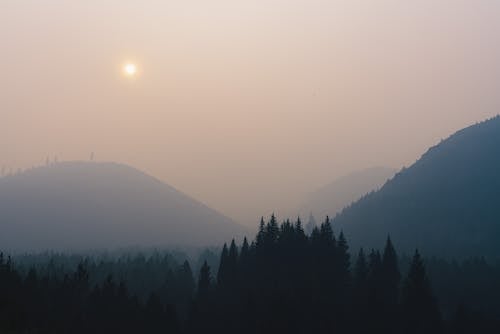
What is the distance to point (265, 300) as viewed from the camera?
84.4 meters

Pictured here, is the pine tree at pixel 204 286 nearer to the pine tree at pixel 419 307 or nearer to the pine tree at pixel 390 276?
the pine tree at pixel 390 276

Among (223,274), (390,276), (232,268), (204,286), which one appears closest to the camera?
(390,276)

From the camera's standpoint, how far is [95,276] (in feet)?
448

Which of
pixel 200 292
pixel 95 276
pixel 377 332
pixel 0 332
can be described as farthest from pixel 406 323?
pixel 95 276

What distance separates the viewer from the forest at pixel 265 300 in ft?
242

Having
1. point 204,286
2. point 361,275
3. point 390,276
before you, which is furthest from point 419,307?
point 204,286

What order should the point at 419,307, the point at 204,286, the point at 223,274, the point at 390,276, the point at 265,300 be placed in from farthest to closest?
the point at 223,274 → the point at 204,286 → the point at 390,276 → the point at 419,307 → the point at 265,300

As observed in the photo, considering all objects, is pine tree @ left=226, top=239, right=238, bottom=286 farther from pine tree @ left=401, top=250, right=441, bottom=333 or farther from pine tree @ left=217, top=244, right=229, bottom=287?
pine tree @ left=401, top=250, right=441, bottom=333

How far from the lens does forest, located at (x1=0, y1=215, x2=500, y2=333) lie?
242ft

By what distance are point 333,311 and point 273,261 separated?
679 inches

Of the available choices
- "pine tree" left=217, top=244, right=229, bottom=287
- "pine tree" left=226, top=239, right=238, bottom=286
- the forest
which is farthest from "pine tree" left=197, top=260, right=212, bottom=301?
"pine tree" left=226, top=239, right=238, bottom=286

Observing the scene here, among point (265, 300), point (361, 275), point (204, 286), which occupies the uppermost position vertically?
point (361, 275)

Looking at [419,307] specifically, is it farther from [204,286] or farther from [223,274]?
[204,286]

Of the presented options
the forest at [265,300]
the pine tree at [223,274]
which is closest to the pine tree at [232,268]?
the forest at [265,300]
